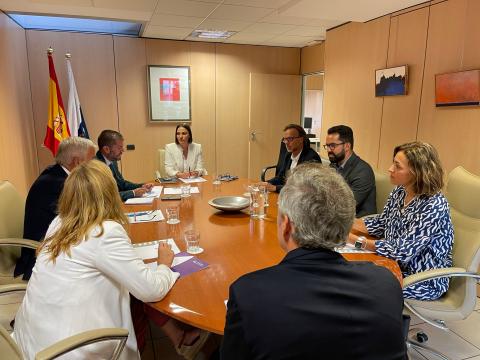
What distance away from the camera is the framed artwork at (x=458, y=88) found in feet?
9.38

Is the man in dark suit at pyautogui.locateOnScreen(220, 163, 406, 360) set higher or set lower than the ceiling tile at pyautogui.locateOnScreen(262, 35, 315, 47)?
lower

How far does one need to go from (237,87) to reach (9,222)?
14.1 ft

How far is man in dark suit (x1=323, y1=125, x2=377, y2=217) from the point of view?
8.51ft

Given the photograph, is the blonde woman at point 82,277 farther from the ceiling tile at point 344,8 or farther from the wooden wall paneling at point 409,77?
the wooden wall paneling at point 409,77

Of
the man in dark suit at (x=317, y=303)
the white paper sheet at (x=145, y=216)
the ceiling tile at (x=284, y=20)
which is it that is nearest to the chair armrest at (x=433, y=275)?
the man in dark suit at (x=317, y=303)

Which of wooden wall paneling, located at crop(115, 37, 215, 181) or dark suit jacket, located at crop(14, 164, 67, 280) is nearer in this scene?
dark suit jacket, located at crop(14, 164, 67, 280)

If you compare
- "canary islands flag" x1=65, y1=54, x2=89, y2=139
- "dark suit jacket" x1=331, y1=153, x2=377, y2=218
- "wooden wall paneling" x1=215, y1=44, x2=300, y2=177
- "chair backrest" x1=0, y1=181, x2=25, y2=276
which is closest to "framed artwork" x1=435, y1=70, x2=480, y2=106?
"dark suit jacket" x1=331, y1=153, x2=377, y2=218

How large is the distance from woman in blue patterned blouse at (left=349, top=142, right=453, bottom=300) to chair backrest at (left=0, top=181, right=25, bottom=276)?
6.77ft

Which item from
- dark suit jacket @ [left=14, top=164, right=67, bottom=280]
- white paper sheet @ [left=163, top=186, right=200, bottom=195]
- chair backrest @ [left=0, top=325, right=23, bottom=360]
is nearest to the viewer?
chair backrest @ [left=0, top=325, right=23, bottom=360]

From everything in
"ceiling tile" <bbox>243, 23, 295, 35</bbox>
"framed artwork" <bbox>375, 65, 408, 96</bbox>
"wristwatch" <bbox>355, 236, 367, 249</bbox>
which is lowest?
"wristwatch" <bbox>355, 236, 367, 249</bbox>

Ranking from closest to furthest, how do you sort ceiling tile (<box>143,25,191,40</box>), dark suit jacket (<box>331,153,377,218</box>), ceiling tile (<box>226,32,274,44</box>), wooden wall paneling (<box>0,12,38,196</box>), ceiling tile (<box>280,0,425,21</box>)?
dark suit jacket (<box>331,153,377,218</box>), ceiling tile (<box>280,0,425,21</box>), wooden wall paneling (<box>0,12,38,196</box>), ceiling tile (<box>143,25,191,40</box>), ceiling tile (<box>226,32,274,44</box>)

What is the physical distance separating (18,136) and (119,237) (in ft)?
12.1

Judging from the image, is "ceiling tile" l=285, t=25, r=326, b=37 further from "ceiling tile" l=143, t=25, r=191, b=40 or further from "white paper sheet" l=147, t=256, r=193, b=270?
"white paper sheet" l=147, t=256, r=193, b=270

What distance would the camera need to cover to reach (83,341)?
1136 millimetres
